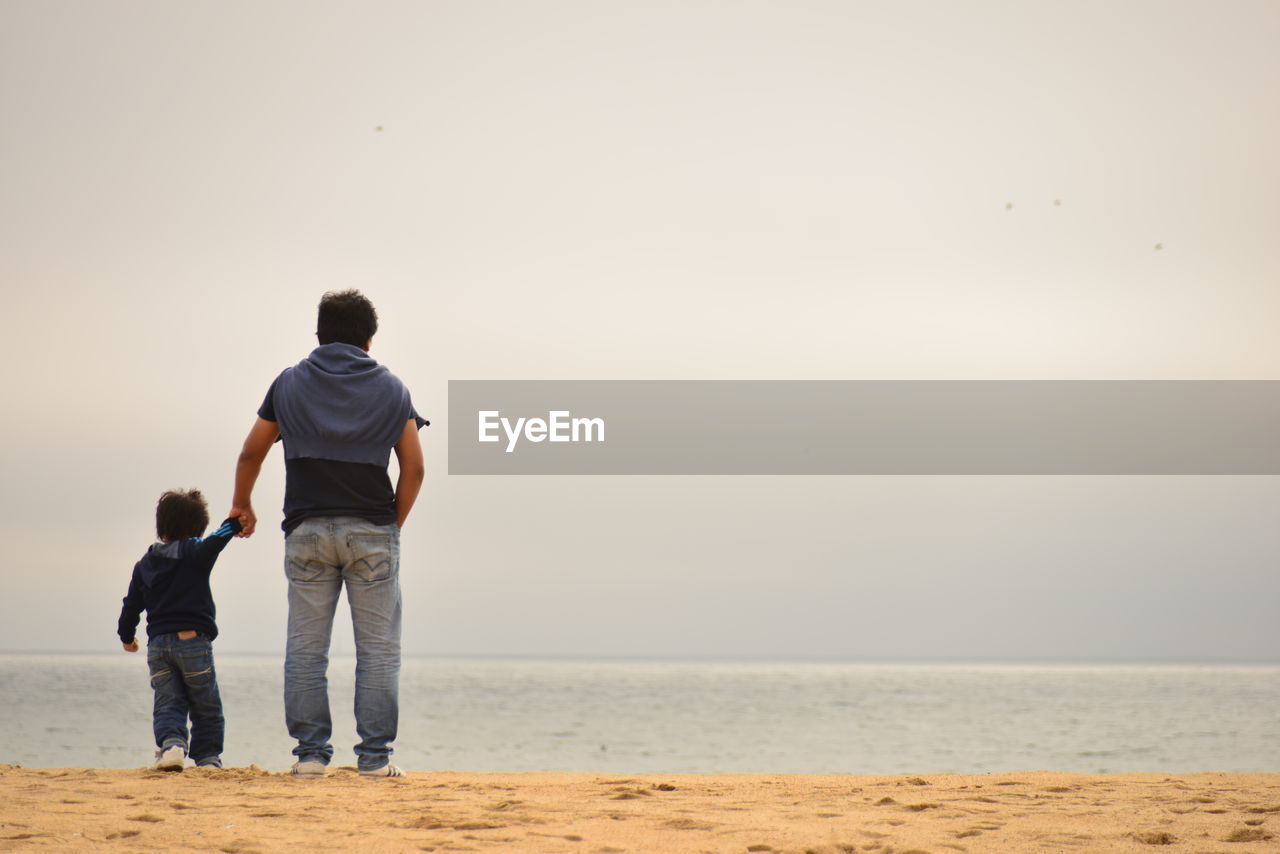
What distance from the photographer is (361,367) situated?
480 cm

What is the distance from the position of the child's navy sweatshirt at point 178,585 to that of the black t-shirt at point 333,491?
84cm

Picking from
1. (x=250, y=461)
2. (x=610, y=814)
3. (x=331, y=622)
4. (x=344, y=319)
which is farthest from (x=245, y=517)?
(x=610, y=814)

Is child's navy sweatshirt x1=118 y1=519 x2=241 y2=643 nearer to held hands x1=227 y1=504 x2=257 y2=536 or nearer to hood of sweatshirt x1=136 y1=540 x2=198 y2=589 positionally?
hood of sweatshirt x1=136 y1=540 x2=198 y2=589

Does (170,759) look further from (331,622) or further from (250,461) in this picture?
(250,461)

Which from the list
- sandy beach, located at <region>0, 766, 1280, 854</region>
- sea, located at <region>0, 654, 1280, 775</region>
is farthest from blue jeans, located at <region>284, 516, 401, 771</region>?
sea, located at <region>0, 654, 1280, 775</region>

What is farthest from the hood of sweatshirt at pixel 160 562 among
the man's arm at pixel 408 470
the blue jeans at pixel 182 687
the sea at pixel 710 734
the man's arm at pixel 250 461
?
the sea at pixel 710 734

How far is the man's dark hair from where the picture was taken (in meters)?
4.91

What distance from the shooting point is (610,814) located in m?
3.89

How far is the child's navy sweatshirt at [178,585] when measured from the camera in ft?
17.3

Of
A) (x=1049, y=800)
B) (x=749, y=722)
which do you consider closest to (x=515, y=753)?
(x=749, y=722)

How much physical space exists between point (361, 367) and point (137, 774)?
2.06 meters

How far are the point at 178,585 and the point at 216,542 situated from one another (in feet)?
1.12

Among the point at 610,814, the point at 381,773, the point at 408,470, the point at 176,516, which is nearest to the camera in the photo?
the point at 610,814

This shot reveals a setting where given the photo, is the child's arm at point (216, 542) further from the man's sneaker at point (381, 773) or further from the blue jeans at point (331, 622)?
the man's sneaker at point (381, 773)
